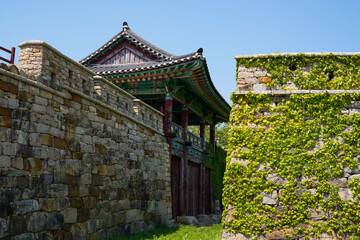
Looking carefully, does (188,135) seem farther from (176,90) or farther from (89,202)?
(89,202)

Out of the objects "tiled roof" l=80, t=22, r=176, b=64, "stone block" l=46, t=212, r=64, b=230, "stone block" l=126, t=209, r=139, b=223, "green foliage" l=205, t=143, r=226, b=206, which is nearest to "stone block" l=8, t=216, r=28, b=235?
"stone block" l=46, t=212, r=64, b=230

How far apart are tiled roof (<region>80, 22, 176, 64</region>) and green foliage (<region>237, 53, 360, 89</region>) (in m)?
7.58

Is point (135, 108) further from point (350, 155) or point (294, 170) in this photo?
point (350, 155)

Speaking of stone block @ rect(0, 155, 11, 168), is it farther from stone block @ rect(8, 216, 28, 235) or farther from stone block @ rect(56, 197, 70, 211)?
stone block @ rect(56, 197, 70, 211)

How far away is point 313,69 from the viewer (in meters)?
7.81

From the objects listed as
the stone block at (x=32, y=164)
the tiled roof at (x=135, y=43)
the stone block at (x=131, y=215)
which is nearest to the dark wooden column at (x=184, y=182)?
the tiled roof at (x=135, y=43)

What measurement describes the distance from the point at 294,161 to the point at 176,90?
7129 mm

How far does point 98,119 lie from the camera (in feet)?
29.6

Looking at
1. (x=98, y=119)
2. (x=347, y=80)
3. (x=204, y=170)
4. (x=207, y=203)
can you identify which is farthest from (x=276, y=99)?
(x=207, y=203)

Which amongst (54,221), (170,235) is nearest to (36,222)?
(54,221)

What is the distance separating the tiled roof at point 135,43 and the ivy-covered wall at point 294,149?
303 inches

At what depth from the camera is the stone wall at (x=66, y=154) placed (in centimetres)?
635

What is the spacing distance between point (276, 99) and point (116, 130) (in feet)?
13.4

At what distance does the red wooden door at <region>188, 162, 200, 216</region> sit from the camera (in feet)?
52.1
